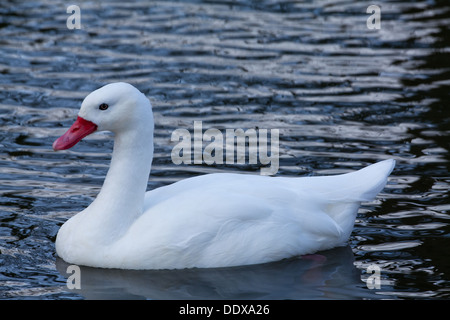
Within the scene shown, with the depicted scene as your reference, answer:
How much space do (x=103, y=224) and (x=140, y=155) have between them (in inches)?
22.0

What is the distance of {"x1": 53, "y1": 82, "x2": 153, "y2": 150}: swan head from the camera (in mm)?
6562

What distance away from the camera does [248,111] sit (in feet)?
33.2

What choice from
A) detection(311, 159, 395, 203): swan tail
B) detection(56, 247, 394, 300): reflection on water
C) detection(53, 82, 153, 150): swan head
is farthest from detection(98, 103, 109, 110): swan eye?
detection(311, 159, 395, 203): swan tail

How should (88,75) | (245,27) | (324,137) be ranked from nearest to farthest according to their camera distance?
(324,137), (88,75), (245,27)

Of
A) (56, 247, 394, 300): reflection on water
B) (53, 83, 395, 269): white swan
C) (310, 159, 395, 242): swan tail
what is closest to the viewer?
(56, 247, 394, 300): reflection on water

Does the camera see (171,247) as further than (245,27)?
No

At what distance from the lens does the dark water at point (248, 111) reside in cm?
659

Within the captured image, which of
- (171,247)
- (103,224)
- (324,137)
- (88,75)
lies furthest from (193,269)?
(88,75)

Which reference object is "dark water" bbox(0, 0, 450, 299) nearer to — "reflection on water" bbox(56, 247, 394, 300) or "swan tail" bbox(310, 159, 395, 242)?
"reflection on water" bbox(56, 247, 394, 300)

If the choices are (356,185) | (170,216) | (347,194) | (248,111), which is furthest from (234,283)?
(248,111)

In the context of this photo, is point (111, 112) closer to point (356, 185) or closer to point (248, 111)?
point (356, 185)

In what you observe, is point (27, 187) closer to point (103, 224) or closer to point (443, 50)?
point (103, 224)

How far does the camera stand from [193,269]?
6621 mm

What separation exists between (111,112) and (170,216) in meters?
0.84
